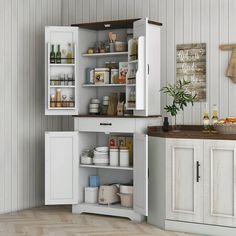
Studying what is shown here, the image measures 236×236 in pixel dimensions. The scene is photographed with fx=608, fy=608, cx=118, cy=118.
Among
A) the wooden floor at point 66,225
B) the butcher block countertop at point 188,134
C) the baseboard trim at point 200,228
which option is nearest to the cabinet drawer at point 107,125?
the butcher block countertop at point 188,134

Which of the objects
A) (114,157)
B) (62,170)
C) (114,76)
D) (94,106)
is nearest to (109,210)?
(114,157)

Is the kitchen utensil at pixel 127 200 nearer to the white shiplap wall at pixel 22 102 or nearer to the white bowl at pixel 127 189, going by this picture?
the white bowl at pixel 127 189

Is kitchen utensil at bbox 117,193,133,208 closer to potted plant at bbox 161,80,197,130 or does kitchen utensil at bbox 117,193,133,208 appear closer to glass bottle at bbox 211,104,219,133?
potted plant at bbox 161,80,197,130

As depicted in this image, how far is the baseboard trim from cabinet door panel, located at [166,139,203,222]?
5 cm

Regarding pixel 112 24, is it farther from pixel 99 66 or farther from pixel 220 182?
pixel 220 182

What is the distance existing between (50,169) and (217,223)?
203cm

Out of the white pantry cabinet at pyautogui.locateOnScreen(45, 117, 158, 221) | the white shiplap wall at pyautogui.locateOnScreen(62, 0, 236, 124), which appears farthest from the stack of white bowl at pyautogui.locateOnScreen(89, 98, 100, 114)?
the white shiplap wall at pyautogui.locateOnScreen(62, 0, 236, 124)

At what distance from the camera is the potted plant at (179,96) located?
625 centimetres

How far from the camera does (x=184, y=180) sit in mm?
5879

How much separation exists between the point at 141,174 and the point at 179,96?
2.92 ft

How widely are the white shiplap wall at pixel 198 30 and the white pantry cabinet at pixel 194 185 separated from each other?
2.35ft

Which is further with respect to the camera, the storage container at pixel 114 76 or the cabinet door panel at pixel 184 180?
the storage container at pixel 114 76

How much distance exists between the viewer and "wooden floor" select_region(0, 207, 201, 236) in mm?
5848

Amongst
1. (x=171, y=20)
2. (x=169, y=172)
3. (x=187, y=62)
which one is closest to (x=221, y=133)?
(x=169, y=172)
